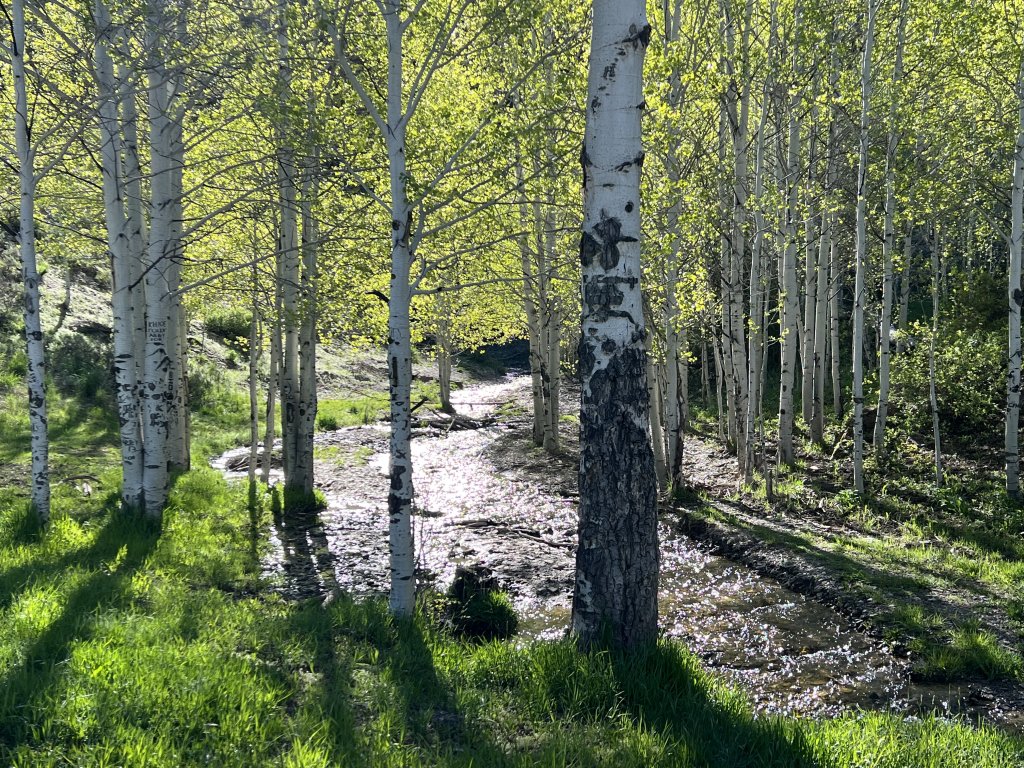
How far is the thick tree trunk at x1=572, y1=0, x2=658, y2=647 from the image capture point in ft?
15.5

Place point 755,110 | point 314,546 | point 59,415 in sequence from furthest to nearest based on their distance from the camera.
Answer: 1. point 59,415
2. point 755,110
3. point 314,546

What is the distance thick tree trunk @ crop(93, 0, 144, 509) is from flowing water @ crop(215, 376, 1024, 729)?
7.34ft

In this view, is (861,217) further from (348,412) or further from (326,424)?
(348,412)

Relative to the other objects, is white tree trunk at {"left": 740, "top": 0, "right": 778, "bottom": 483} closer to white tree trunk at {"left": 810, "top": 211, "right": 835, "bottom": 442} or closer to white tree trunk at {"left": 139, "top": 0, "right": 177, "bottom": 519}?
white tree trunk at {"left": 810, "top": 211, "right": 835, "bottom": 442}

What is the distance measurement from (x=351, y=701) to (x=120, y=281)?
7.36 metres

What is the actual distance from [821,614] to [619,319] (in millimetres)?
5132

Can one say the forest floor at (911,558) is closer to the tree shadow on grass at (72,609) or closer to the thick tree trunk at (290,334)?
the tree shadow on grass at (72,609)

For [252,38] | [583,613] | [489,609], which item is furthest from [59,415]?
[583,613]

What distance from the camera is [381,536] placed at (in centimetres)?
1091

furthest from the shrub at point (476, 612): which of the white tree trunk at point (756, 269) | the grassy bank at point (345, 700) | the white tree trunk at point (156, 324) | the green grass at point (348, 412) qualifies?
the green grass at point (348, 412)

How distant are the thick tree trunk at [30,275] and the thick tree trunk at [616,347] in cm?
667

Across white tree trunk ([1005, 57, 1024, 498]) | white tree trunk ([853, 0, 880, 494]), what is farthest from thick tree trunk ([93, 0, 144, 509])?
white tree trunk ([1005, 57, 1024, 498])

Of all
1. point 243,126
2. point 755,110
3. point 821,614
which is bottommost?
point 821,614

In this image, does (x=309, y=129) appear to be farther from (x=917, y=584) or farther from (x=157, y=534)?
(x=917, y=584)
